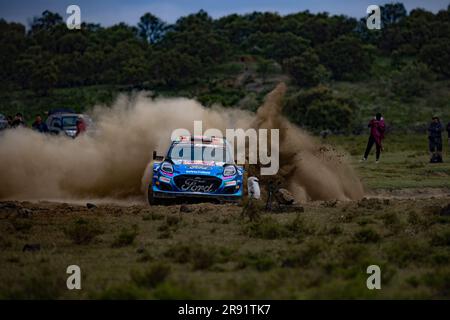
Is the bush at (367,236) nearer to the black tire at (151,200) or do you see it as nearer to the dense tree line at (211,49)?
the black tire at (151,200)

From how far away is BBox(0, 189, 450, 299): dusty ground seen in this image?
10133 millimetres

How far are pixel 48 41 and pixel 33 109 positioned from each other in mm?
28801

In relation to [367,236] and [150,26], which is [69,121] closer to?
[367,236]

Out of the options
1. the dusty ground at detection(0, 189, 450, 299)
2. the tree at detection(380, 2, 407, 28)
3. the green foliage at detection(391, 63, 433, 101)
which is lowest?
the dusty ground at detection(0, 189, 450, 299)

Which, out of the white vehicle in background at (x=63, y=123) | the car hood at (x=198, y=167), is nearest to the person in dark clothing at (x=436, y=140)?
the white vehicle in background at (x=63, y=123)

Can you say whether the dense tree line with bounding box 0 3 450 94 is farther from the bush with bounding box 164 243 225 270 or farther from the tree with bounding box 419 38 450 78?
Answer: the bush with bounding box 164 243 225 270

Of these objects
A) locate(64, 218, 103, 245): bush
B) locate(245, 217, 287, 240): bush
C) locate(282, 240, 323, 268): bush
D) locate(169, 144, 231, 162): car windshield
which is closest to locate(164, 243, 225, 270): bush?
locate(282, 240, 323, 268): bush

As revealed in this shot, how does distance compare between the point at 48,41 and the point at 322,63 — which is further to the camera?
the point at 48,41

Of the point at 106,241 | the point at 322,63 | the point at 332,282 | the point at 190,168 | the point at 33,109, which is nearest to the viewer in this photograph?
the point at 332,282

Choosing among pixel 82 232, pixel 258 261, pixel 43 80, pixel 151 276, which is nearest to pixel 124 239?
pixel 82 232

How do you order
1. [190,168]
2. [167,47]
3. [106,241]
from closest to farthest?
1. [106,241]
2. [190,168]
3. [167,47]

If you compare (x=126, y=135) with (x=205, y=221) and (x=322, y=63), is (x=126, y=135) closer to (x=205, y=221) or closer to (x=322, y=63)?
(x=205, y=221)

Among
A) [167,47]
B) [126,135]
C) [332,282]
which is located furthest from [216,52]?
[332,282]
